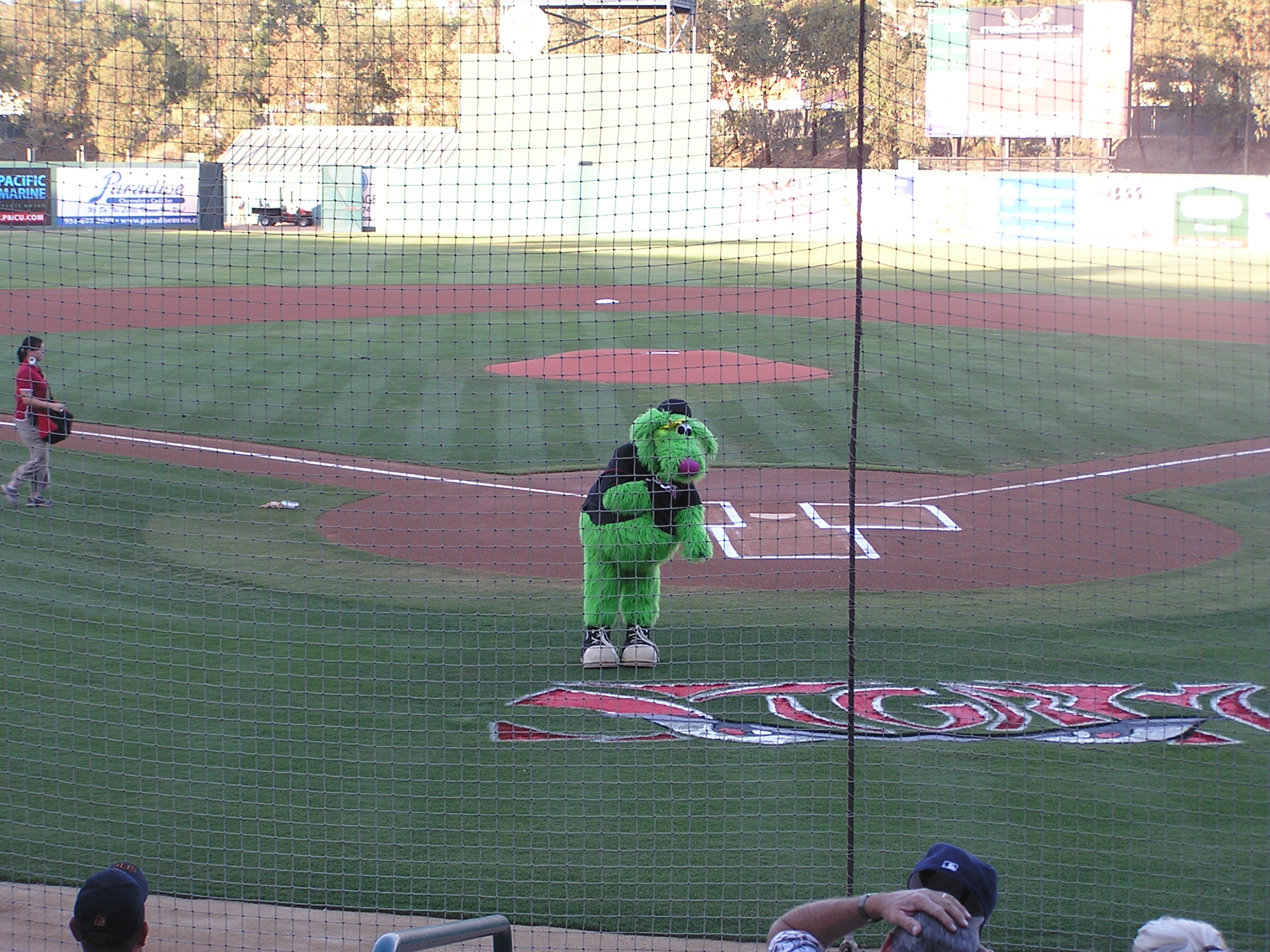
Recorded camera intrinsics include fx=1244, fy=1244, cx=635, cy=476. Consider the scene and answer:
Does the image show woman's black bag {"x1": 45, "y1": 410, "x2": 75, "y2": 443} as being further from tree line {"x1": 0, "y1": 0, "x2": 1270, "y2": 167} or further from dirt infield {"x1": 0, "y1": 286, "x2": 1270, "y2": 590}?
tree line {"x1": 0, "y1": 0, "x2": 1270, "y2": 167}

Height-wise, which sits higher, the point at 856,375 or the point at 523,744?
the point at 856,375

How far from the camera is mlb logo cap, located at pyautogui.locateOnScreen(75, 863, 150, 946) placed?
9.35 feet

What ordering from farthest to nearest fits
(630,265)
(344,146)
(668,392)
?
1. (344,146)
2. (630,265)
3. (668,392)

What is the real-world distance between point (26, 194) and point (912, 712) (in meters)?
34.6

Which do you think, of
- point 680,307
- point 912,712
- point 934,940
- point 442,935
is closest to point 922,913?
point 934,940

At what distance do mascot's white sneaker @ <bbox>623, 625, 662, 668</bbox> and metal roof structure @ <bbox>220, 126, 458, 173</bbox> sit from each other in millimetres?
34741

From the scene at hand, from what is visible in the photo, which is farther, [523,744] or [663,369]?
[663,369]

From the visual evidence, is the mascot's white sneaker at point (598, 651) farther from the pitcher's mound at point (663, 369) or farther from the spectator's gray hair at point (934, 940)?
the pitcher's mound at point (663, 369)

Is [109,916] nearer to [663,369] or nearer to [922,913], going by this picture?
[922,913]

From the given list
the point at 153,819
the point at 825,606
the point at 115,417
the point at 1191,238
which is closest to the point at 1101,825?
the point at 825,606

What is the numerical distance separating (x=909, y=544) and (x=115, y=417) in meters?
9.58

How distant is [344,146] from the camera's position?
4047 cm

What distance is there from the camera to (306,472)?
1223 centimetres

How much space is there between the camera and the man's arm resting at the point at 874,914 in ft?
8.08
